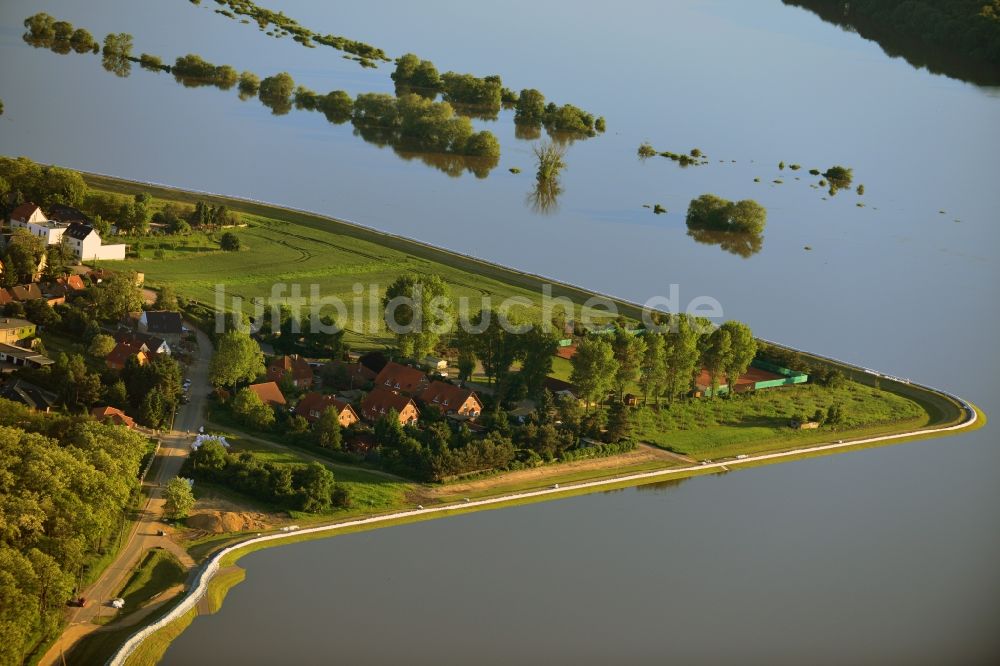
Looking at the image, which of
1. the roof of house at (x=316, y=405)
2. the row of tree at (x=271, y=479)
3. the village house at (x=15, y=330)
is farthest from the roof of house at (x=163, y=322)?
the row of tree at (x=271, y=479)

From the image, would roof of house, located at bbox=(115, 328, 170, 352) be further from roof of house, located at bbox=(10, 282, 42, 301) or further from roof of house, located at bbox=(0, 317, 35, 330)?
roof of house, located at bbox=(10, 282, 42, 301)

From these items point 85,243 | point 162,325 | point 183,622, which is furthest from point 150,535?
point 85,243

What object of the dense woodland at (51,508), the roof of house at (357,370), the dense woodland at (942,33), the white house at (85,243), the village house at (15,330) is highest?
the dense woodland at (942,33)

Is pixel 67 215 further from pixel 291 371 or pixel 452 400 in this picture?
pixel 452 400

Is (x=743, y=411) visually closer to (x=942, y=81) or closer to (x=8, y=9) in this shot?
(x=942, y=81)

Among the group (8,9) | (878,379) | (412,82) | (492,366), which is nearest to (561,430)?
(492,366)

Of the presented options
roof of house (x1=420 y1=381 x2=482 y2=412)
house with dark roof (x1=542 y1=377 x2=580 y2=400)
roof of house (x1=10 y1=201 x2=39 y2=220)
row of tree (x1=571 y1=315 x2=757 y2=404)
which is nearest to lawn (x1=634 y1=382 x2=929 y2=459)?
row of tree (x1=571 y1=315 x2=757 y2=404)

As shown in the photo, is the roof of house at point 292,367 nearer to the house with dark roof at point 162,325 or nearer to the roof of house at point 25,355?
the house with dark roof at point 162,325
